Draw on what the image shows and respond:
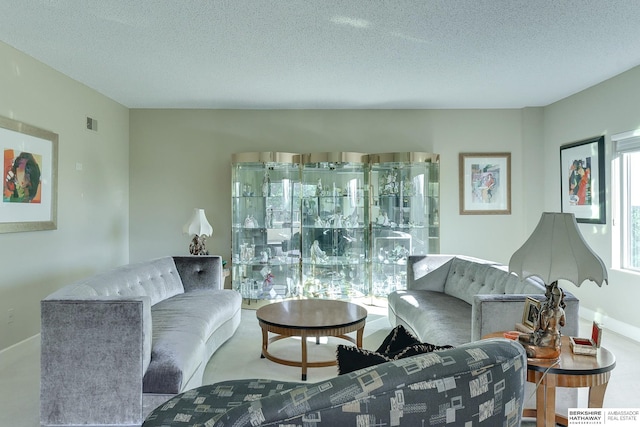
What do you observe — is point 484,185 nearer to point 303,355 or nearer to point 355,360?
point 303,355

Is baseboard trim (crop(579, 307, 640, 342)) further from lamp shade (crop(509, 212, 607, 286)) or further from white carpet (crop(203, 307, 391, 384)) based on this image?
→ lamp shade (crop(509, 212, 607, 286))

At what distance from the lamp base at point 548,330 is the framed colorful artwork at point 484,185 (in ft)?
12.2

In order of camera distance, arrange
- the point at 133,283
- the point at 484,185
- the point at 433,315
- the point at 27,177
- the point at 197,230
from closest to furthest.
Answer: the point at 433,315
the point at 133,283
the point at 27,177
the point at 197,230
the point at 484,185

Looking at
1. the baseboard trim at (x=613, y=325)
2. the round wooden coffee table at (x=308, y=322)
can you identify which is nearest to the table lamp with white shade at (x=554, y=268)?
the round wooden coffee table at (x=308, y=322)

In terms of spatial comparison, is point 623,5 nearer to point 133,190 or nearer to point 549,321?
point 549,321

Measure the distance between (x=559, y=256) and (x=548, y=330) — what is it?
36 centimetres

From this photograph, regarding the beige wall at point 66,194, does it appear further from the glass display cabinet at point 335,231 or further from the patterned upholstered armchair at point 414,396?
the patterned upholstered armchair at point 414,396

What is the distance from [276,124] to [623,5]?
3.90 metres

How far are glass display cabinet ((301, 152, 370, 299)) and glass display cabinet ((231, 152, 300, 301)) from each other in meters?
0.16

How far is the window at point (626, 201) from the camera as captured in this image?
4086 mm

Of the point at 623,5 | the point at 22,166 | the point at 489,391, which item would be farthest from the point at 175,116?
the point at 489,391

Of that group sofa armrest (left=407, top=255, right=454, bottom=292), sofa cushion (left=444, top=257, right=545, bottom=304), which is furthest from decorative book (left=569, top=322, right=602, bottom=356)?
sofa armrest (left=407, top=255, right=454, bottom=292)

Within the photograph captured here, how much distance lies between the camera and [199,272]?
4.15 meters

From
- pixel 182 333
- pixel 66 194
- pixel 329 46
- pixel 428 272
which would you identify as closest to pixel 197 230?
pixel 66 194
